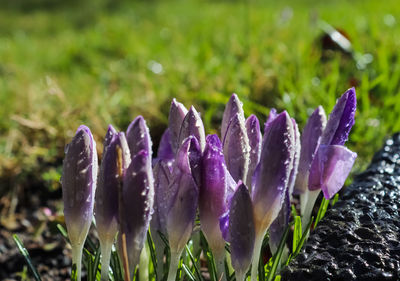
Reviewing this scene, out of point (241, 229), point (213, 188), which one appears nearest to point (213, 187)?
point (213, 188)

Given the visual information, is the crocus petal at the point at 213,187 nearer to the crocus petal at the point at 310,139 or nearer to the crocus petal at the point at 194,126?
the crocus petal at the point at 194,126

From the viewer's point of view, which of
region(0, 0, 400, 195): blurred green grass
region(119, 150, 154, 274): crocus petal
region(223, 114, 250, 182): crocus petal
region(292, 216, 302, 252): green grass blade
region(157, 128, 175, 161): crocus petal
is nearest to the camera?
region(119, 150, 154, 274): crocus petal

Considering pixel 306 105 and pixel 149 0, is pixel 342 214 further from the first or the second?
pixel 149 0

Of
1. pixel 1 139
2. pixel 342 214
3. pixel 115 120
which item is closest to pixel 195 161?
pixel 342 214

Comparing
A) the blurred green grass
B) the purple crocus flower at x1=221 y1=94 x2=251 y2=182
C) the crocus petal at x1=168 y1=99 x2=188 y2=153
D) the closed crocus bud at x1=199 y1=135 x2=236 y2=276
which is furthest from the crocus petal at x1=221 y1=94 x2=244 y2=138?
the blurred green grass

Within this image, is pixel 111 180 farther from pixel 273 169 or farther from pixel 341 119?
pixel 341 119

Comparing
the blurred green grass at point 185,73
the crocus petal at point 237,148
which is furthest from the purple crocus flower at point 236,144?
the blurred green grass at point 185,73

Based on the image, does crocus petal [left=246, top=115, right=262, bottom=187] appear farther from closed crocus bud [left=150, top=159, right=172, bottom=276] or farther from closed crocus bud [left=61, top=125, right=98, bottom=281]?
closed crocus bud [left=61, top=125, right=98, bottom=281]
